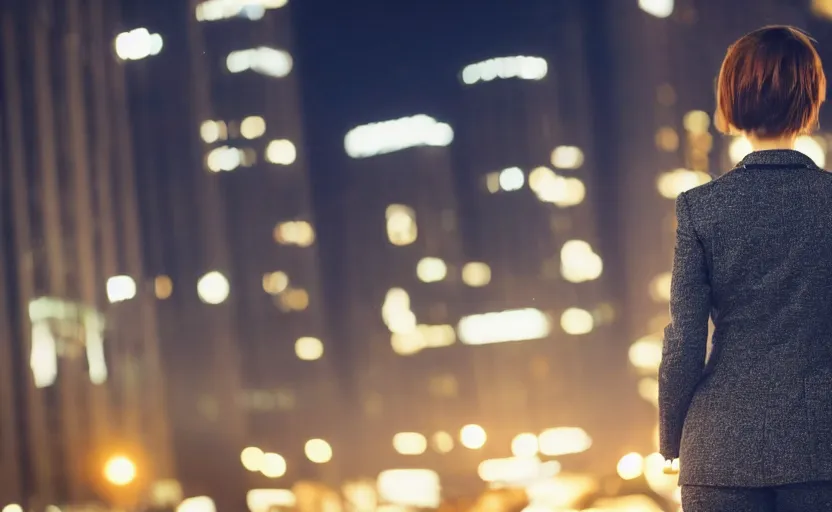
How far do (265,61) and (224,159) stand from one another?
0.94 feet

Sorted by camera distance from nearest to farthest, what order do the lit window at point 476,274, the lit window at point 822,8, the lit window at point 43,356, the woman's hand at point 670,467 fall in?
the woman's hand at point 670,467 < the lit window at point 822,8 < the lit window at point 476,274 < the lit window at point 43,356

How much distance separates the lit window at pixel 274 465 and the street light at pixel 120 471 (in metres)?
0.42

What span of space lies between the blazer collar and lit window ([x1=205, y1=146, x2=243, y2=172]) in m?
1.70

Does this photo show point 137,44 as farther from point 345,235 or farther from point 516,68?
point 516,68

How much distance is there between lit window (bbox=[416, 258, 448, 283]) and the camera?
7.49ft

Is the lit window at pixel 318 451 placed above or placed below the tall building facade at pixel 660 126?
below

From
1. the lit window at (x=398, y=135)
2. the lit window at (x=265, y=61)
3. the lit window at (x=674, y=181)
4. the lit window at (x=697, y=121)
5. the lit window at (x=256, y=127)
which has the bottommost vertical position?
the lit window at (x=674, y=181)

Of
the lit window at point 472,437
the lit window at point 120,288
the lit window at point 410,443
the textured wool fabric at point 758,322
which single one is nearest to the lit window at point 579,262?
the lit window at point 472,437

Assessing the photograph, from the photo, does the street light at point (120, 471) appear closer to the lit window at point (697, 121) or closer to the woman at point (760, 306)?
the lit window at point (697, 121)

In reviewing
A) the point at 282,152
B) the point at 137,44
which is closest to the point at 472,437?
the point at 282,152

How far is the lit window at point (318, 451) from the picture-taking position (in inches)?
91.9

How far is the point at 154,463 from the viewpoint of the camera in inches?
97.1

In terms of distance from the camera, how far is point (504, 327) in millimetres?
2248

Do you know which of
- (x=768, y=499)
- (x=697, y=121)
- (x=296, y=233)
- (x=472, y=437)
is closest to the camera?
(x=768, y=499)
